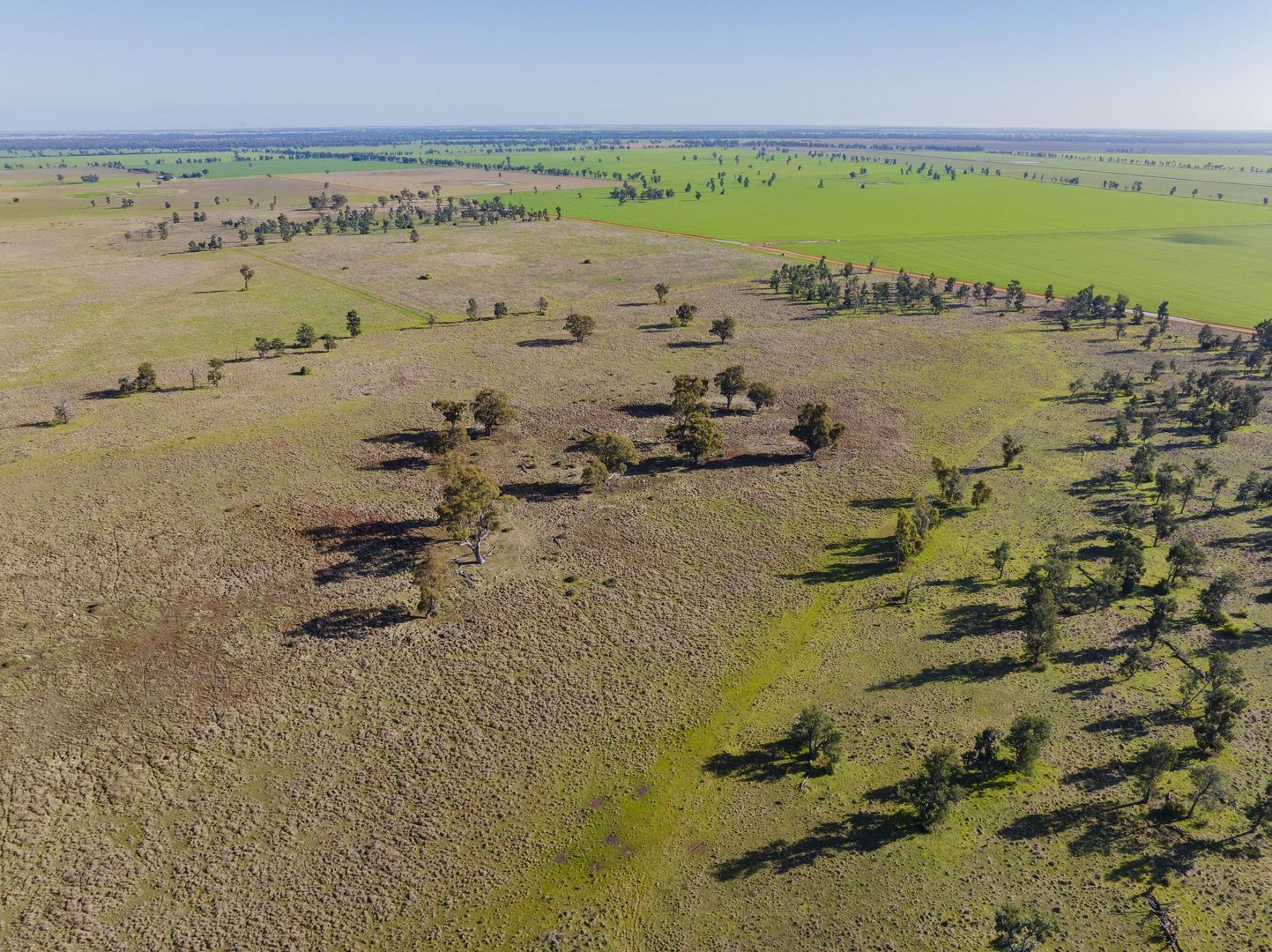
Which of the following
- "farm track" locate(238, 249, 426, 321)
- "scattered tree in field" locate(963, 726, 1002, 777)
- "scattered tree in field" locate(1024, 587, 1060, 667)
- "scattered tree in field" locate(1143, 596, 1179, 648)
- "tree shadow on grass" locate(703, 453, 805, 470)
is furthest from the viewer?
"farm track" locate(238, 249, 426, 321)

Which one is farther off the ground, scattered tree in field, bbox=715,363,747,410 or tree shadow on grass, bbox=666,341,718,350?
tree shadow on grass, bbox=666,341,718,350

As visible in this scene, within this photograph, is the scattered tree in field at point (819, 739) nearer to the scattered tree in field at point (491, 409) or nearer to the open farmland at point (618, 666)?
the open farmland at point (618, 666)

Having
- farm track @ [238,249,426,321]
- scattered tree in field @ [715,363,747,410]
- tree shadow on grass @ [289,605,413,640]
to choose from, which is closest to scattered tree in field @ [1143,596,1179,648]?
scattered tree in field @ [715,363,747,410]

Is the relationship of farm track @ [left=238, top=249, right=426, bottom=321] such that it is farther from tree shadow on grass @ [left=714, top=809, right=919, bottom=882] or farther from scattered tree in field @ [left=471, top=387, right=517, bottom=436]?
tree shadow on grass @ [left=714, top=809, right=919, bottom=882]

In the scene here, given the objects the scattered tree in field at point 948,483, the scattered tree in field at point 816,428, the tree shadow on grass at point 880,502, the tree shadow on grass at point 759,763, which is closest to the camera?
the tree shadow on grass at point 759,763

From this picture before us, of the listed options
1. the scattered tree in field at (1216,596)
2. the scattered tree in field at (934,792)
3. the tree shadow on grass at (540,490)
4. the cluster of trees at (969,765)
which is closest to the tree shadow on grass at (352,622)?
the tree shadow on grass at (540,490)

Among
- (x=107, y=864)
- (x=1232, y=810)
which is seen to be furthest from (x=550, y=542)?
(x=1232, y=810)

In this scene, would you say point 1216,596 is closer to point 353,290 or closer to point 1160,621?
point 1160,621
